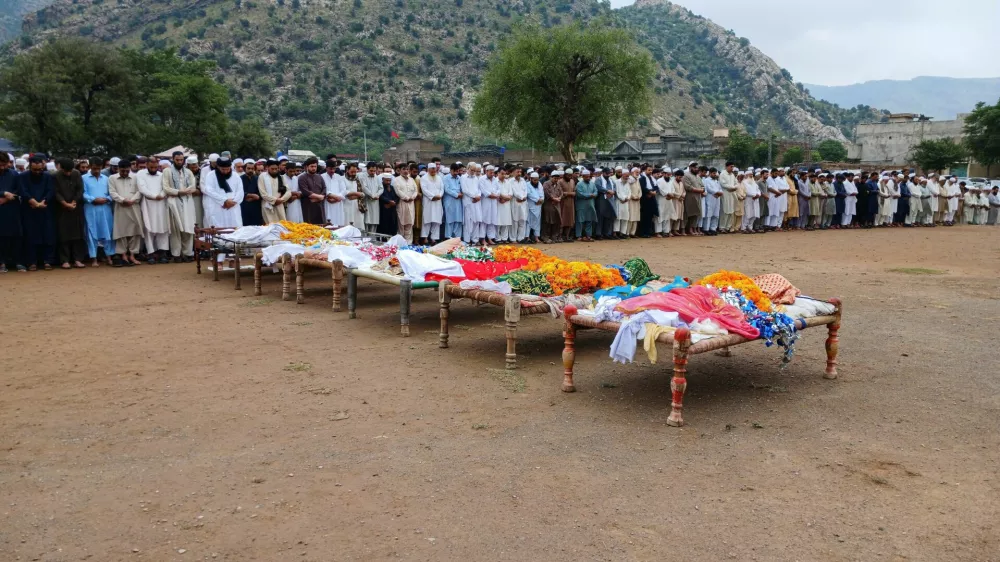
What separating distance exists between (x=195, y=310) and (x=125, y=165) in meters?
5.06

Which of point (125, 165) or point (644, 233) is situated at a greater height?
point (125, 165)

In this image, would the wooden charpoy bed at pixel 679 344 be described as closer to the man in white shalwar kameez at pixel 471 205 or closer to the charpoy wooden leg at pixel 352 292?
the charpoy wooden leg at pixel 352 292

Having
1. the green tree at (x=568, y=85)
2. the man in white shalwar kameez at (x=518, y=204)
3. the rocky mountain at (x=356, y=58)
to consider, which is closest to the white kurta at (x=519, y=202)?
the man in white shalwar kameez at (x=518, y=204)

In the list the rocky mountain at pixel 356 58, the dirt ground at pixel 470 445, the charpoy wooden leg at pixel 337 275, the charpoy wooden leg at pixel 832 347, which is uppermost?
the rocky mountain at pixel 356 58

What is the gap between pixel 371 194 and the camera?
1446 centimetres

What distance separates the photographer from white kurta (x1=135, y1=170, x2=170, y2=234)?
12102 mm

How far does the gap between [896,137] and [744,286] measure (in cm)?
6139

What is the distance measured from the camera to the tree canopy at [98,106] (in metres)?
33.3

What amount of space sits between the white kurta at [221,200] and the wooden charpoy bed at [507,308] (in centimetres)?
692

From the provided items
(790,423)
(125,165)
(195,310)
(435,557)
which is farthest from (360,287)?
(435,557)

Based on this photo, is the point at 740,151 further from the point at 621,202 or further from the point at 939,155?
the point at 621,202

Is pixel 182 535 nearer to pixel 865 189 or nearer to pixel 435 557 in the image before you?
pixel 435 557

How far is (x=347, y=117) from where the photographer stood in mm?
67812

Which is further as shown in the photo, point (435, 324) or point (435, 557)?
point (435, 324)
